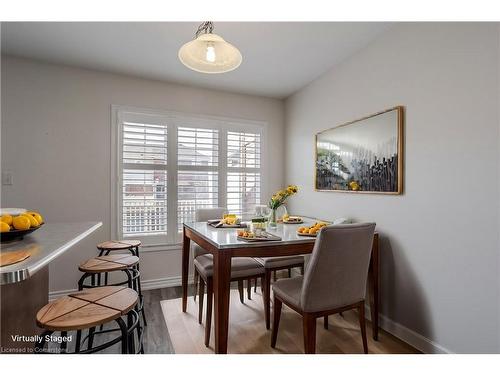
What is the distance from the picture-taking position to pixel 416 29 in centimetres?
185

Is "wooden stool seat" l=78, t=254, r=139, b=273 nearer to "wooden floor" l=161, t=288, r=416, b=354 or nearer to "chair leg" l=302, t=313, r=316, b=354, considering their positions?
"wooden floor" l=161, t=288, r=416, b=354

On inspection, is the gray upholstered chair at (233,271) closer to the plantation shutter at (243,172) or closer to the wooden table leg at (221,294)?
the wooden table leg at (221,294)

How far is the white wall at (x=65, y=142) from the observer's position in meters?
2.49

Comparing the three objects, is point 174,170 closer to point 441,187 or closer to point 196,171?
point 196,171

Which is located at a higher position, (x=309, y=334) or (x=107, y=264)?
(x=107, y=264)

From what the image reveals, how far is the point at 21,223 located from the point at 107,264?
674mm

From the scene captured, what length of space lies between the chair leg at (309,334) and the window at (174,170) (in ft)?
6.40

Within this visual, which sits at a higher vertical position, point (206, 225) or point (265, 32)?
point (265, 32)

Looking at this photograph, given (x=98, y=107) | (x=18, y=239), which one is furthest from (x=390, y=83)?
(x=98, y=107)

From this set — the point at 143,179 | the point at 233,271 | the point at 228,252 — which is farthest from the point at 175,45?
the point at 233,271

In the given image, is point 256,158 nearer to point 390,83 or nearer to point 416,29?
point 390,83

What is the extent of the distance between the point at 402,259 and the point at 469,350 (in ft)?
2.00

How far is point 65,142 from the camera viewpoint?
265 centimetres

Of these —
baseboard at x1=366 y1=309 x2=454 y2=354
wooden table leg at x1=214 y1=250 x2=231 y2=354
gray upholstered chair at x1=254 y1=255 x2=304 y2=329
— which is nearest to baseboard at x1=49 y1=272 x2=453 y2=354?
baseboard at x1=366 y1=309 x2=454 y2=354
